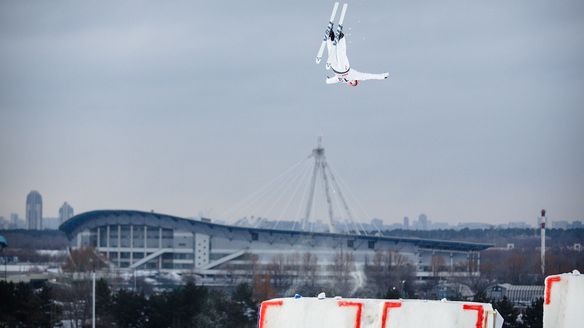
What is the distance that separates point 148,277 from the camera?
108 meters

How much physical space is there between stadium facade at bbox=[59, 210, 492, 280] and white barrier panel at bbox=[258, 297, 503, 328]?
79.9m

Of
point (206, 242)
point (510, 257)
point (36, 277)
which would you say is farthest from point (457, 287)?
point (206, 242)

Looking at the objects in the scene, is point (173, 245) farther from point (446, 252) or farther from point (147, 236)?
point (446, 252)

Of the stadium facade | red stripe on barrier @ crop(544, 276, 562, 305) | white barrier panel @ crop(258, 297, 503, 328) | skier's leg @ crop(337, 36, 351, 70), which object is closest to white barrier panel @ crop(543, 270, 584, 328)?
red stripe on barrier @ crop(544, 276, 562, 305)

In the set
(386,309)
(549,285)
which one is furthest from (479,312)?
(549,285)

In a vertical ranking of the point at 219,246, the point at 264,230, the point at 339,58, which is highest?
the point at 339,58

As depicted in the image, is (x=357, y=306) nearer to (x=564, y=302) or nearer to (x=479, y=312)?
(x=479, y=312)

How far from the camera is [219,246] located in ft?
425

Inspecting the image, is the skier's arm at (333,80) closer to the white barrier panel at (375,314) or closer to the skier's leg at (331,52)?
the skier's leg at (331,52)

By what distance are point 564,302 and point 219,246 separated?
114295 mm

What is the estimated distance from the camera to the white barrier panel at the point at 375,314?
571 inches

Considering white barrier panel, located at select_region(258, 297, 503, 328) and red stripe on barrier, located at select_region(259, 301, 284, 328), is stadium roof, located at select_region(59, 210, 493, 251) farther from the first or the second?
white barrier panel, located at select_region(258, 297, 503, 328)

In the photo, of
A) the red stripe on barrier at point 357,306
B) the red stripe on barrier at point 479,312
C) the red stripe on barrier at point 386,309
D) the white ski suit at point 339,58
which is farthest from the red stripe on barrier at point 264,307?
the white ski suit at point 339,58

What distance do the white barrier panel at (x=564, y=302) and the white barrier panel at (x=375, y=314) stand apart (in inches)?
59.5
